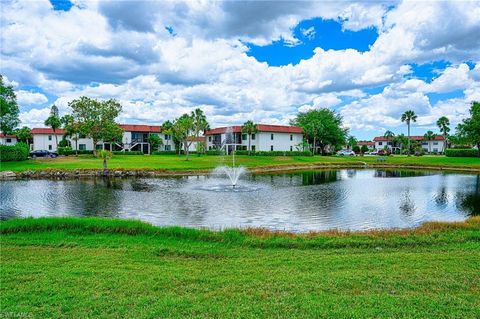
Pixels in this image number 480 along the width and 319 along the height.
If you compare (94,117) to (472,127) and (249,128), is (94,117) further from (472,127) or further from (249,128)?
(472,127)

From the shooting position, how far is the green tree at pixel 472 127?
235 feet

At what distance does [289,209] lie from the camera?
21203 mm

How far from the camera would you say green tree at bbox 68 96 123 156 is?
71625 mm

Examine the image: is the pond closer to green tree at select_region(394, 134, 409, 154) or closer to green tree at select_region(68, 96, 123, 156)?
green tree at select_region(68, 96, 123, 156)

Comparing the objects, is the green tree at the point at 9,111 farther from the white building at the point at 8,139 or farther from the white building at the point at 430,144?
the white building at the point at 430,144

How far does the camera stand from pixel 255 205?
883 inches

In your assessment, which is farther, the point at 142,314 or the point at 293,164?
the point at 293,164

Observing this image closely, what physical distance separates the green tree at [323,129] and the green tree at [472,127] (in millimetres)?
27827

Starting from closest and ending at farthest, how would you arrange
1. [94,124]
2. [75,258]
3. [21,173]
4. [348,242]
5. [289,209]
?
[75,258] < [348,242] < [289,209] < [21,173] < [94,124]

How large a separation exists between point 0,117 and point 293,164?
44.7 metres

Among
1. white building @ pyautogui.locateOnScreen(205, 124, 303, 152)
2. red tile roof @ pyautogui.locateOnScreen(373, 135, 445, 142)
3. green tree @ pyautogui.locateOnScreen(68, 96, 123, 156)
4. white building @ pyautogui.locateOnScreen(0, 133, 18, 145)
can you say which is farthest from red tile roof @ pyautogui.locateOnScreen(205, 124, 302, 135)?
red tile roof @ pyautogui.locateOnScreen(373, 135, 445, 142)

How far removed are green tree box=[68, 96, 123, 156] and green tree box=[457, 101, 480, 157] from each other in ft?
238

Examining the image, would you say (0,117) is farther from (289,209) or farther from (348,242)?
(348,242)

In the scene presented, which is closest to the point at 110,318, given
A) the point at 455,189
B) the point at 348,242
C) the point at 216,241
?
the point at 216,241
